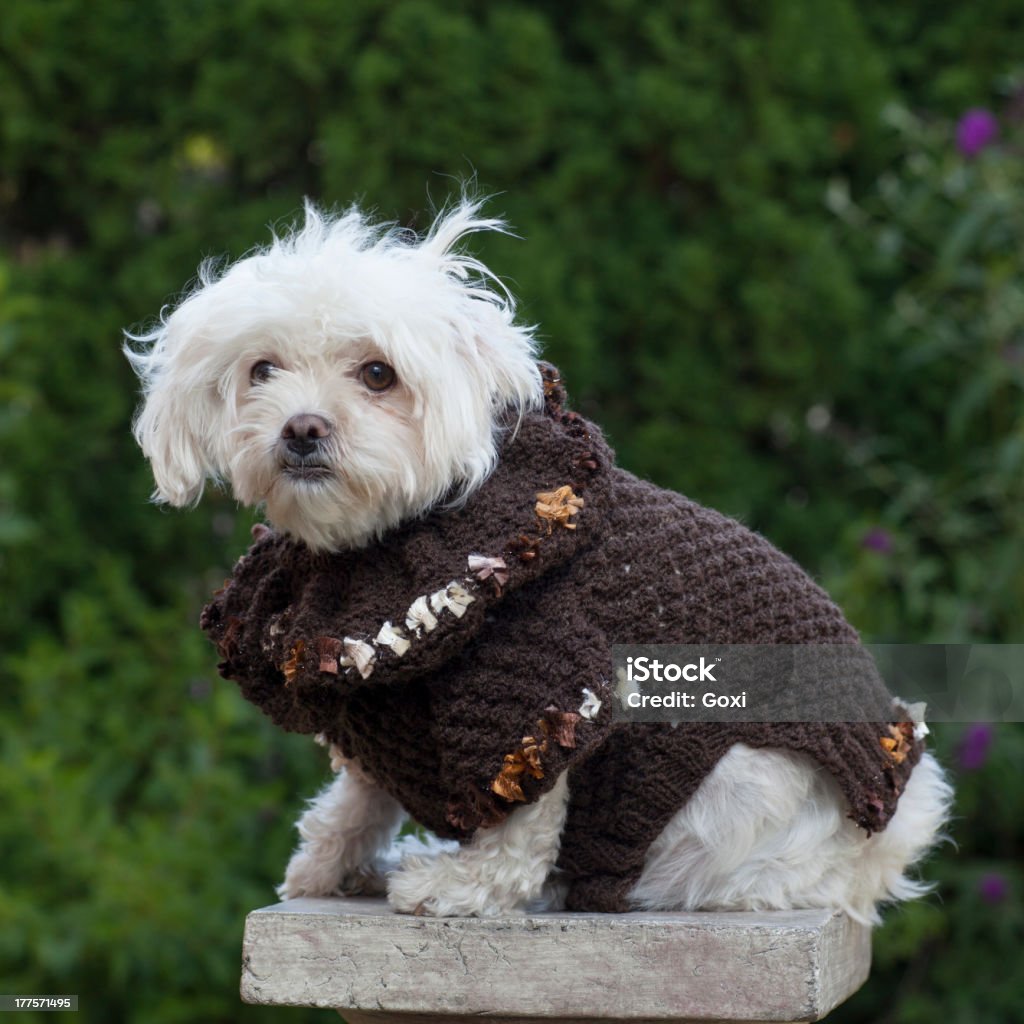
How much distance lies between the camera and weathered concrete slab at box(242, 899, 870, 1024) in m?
1.88

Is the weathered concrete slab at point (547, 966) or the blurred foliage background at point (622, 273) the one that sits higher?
the blurred foliage background at point (622, 273)

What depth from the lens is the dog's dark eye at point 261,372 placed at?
1922 millimetres

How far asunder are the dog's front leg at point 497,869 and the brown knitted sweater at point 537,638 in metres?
0.04

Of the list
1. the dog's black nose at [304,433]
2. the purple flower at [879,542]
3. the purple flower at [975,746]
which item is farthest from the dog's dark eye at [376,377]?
the purple flower at [975,746]

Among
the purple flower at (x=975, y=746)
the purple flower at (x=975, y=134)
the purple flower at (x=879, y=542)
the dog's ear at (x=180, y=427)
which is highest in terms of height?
the purple flower at (x=975, y=134)

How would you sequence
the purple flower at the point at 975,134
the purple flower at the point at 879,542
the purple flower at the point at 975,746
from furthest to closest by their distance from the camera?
the purple flower at the point at 975,134 → the purple flower at the point at 879,542 → the purple flower at the point at 975,746

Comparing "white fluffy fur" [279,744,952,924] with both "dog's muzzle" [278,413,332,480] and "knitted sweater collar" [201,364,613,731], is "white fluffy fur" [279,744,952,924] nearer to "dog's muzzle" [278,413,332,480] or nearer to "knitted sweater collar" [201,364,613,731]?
"knitted sweater collar" [201,364,613,731]

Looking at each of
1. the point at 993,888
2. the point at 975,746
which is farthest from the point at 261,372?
the point at 993,888

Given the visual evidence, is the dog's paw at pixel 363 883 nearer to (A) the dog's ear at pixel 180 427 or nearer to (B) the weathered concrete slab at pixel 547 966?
(B) the weathered concrete slab at pixel 547 966

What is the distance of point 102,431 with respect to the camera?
12.8ft

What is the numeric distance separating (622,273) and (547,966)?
2.37 m

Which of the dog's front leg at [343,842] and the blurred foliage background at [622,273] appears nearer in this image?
the dog's front leg at [343,842]

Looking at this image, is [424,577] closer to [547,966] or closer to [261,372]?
[261,372]

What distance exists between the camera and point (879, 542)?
3.59 metres
